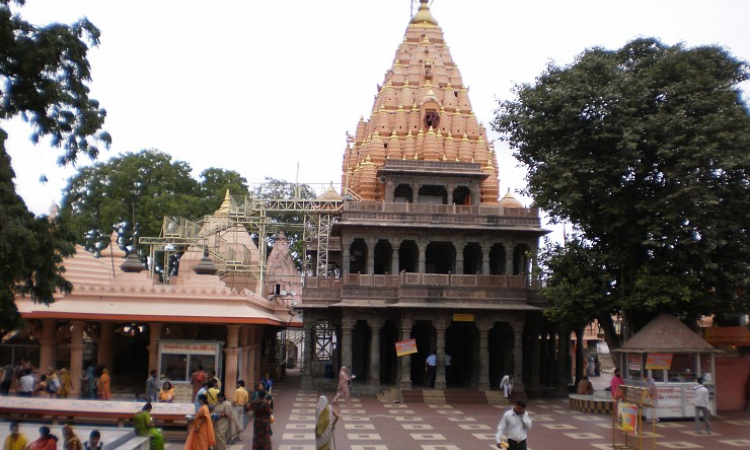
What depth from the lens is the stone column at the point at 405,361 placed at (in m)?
32.5

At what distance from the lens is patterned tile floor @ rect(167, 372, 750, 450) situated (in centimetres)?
1911

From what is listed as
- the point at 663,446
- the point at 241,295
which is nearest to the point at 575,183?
the point at 663,446

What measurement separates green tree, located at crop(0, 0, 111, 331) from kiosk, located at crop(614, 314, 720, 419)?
17.9 meters

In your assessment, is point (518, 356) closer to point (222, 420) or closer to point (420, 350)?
point (420, 350)

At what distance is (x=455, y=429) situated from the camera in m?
22.4

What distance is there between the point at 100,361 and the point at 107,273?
21.1 ft

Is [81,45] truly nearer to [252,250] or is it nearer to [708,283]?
[708,283]

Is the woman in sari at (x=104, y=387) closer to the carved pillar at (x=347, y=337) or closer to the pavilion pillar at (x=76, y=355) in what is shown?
the pavilion pillar at (x=76, y=355)

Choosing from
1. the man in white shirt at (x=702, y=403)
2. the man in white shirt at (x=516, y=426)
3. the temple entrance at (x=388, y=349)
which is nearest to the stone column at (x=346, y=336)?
the temple entrance at (x=388, y=349)

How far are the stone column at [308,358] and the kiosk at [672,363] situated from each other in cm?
1528

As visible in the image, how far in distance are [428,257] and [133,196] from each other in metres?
25.7

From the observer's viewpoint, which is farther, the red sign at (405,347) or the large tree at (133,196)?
the large tree at (133,196)

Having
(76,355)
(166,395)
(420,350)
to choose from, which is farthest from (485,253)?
(166,395)

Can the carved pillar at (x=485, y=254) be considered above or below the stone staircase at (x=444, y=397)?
above
